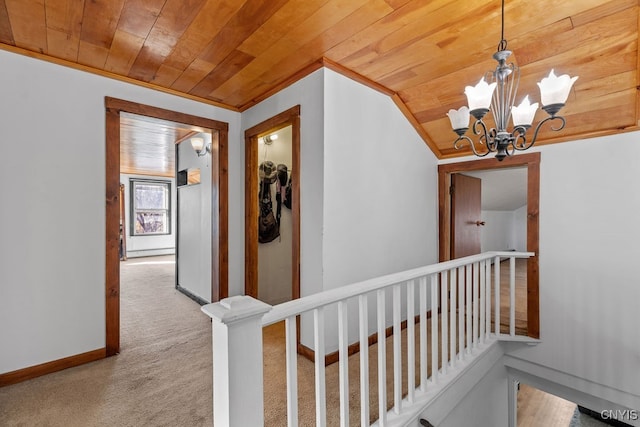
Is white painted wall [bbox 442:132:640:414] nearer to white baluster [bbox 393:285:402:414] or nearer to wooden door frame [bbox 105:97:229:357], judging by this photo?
white baluster [bbox 393:285:402:414]

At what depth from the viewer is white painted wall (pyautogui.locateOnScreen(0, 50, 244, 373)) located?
1.87 meters

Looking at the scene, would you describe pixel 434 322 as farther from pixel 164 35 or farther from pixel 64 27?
pixel 64 27

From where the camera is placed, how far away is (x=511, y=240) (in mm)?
6703

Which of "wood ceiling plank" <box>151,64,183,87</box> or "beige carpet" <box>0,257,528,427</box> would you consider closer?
"beige carpet" <box>0,257,528,427</box>

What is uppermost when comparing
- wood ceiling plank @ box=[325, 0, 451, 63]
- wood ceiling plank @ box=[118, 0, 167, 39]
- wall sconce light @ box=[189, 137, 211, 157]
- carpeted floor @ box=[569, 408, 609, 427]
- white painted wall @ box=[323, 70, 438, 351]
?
wood ceiling plank @ box=[325, 0, 451, 63]

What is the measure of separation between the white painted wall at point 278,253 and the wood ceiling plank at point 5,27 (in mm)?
2244

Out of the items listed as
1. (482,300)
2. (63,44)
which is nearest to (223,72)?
(63,44)

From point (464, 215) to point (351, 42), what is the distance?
8.29 ft

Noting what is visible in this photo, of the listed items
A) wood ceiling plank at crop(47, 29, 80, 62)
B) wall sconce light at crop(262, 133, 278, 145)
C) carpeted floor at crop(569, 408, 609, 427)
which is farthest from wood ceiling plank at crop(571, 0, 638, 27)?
carpeted floor at crop(569, 408, 609, 427)

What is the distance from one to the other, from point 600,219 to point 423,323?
76.1 inches

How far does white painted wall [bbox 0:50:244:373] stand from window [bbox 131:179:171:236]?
19.7 feet

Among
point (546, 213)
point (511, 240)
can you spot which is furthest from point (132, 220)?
point (511, 240)

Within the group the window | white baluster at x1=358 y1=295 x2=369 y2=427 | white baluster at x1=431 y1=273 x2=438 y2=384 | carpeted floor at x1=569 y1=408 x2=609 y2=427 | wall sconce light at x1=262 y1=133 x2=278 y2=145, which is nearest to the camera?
white baluster at x1=358 y1=295 x2=369 y2=427

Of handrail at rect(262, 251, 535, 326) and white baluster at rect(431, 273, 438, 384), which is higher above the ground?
handrail at rect(262, 251, 535, 326)
